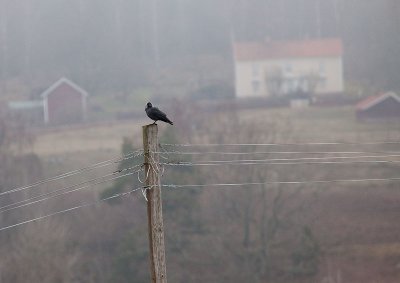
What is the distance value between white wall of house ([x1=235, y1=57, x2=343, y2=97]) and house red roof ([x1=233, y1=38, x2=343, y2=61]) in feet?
1.30

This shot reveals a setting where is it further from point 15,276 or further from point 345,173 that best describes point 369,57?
point 15,276

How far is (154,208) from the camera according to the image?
6.98m

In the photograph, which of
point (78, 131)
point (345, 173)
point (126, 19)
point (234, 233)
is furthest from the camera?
point (126, 19)

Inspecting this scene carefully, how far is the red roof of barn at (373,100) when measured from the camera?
3859 cm

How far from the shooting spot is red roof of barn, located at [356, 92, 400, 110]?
127ft

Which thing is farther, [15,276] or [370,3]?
[370,3]

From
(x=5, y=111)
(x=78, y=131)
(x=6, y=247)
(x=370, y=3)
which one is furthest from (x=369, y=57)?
(x=6, y=247)

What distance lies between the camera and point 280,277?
2456cm

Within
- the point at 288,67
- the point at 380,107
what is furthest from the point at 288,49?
the point at 380,107

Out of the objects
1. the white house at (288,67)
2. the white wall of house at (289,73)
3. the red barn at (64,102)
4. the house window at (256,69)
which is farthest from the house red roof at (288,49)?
the red barn at (64,102)

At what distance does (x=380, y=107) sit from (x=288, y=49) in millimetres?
14292

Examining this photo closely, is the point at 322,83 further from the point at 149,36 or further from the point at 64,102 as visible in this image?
the point at 149,36

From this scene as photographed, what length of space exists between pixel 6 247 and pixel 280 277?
8.33 metres

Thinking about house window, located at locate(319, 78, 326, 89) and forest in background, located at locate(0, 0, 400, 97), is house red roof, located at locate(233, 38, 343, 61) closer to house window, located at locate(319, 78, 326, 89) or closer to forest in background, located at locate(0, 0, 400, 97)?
forest in background, located at locate(0, 0, 400, 97)
